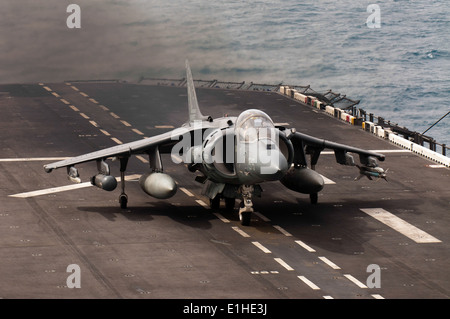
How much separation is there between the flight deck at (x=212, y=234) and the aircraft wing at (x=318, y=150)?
2.29 meters

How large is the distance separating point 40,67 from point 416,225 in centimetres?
5406

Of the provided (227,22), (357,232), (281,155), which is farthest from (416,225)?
(227,22)

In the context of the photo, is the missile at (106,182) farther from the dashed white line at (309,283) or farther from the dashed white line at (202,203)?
the dashed white line at (309,283)

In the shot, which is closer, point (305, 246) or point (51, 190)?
point (305, 246)

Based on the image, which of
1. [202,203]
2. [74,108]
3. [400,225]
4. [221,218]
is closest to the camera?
[400,225]

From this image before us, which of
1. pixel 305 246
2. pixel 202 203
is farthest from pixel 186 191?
pixel 305 246

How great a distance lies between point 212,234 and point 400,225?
374 inches

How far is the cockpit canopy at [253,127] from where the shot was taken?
47.8 metres

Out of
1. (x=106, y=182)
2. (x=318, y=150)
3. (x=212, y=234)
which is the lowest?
(x=212, y=234)

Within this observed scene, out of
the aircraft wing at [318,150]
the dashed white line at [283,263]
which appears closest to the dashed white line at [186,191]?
the aircraft wing at [318,150]

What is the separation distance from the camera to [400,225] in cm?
5041

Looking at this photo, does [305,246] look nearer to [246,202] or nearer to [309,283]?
[246,202]

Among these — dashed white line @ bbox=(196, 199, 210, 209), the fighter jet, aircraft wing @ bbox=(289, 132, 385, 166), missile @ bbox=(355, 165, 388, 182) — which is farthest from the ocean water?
missile @ bbox=(355, 165, 388, 182)

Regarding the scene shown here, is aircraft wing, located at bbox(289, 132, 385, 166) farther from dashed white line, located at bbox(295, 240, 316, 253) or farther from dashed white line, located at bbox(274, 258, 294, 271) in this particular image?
dashed white line, located at bbox(274, 258, 294, 271)
